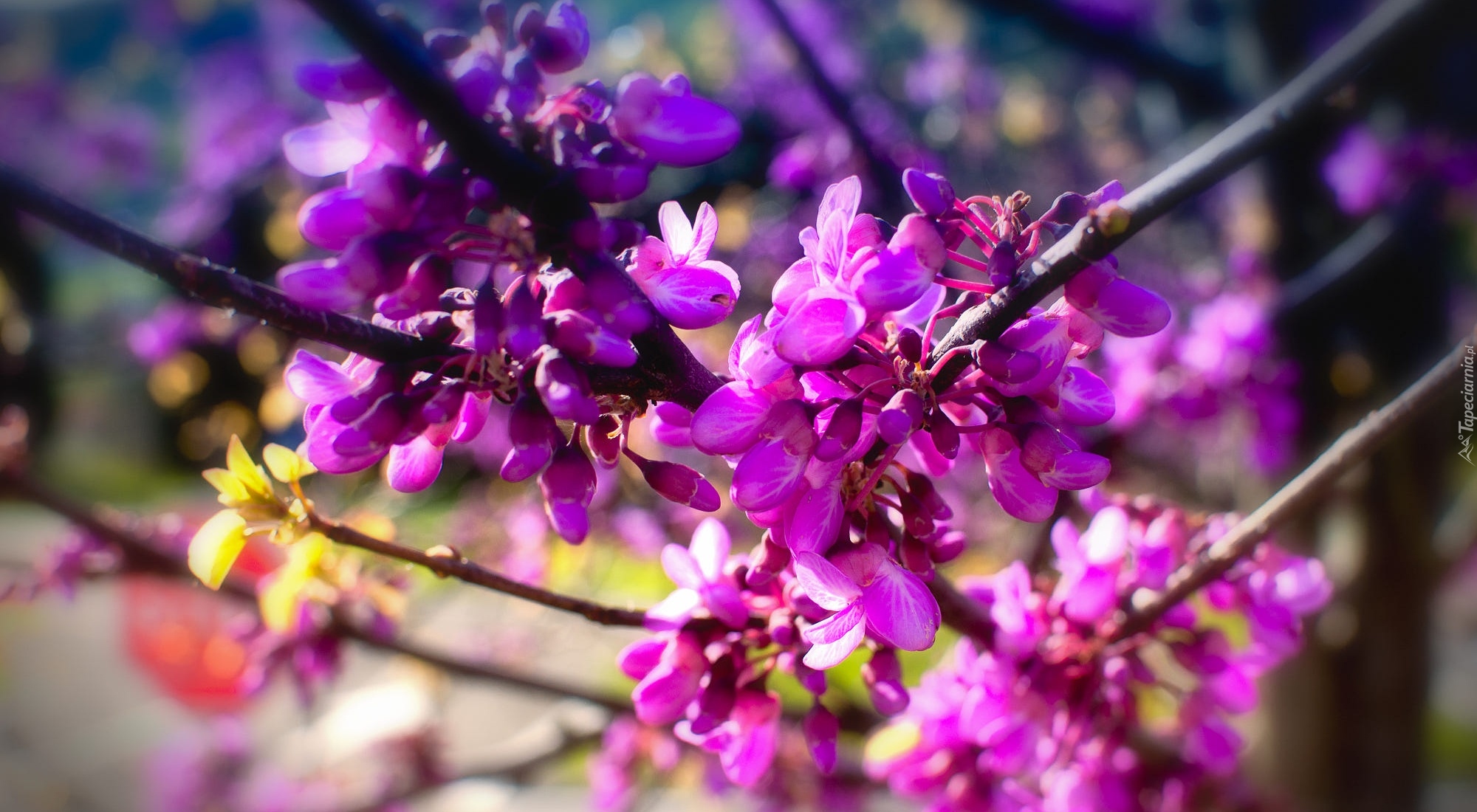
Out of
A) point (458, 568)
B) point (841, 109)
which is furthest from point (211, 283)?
point (841, 109)

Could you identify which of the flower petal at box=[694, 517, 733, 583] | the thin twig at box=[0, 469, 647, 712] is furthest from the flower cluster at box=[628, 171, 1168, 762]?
the thin twig at box=[0, 469, 647, 712]

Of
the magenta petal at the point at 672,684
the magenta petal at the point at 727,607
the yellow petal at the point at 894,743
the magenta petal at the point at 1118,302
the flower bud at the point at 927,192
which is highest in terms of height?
the flower bud at the point at 927,192

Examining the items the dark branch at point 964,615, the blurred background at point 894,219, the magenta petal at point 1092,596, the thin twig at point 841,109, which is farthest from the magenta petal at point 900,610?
the thin twig at point 841,109

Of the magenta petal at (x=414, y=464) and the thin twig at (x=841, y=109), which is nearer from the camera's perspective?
the magenta petal at (x=414, y=464)

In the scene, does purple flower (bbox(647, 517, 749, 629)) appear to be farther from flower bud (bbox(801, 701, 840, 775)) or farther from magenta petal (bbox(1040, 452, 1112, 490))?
magenta petal (bbox(1040, 452, 1112, 490))

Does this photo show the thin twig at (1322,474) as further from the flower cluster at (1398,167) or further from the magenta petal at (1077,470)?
the flower cluster at (1398,167)

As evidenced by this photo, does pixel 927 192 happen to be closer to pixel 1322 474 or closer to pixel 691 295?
pixel 691 295

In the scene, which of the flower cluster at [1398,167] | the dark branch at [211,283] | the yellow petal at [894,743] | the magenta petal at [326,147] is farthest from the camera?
the flower cluster at [1398,167]

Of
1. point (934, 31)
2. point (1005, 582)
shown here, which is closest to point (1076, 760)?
point (1005, 582)

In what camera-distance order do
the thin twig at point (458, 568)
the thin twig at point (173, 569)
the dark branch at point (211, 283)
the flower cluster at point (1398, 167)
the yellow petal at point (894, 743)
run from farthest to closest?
the flower cluster at point (1398, 167) < the thin twig at point (173, 569) < the yellow petal at point (894, 743) < the thin twig at point (458, 568) < the dark branch at point (211, 283)

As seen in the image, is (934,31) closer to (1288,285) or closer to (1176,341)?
(1288,285)
